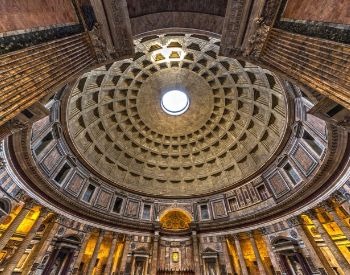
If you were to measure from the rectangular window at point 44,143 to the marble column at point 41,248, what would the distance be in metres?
4.77

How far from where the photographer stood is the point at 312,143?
1435cm

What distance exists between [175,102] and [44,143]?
15.0 meters

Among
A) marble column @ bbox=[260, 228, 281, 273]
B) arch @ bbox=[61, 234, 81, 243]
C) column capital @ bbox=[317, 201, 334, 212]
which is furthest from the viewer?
arch @ bbox=[61, 234, 81, 243]

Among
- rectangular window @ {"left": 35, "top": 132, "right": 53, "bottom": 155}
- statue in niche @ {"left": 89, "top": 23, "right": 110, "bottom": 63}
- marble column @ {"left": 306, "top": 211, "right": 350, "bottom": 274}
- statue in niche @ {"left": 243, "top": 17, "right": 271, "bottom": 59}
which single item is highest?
rectangular window @ {"left": 35, "top": 132, "right": 53, "bottom": 155}

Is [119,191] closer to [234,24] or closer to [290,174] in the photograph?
[290,174]

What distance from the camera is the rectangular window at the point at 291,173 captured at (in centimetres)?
1554

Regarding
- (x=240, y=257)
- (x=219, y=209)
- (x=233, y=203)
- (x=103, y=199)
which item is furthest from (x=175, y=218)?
(x=240, y=257)

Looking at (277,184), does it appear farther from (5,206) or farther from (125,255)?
(5,206)

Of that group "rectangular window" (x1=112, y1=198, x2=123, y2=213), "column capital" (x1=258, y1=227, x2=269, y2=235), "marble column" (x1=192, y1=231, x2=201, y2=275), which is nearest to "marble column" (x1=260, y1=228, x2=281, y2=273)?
"column capital" (x1=258, y1=227, x2=269, y2=235)

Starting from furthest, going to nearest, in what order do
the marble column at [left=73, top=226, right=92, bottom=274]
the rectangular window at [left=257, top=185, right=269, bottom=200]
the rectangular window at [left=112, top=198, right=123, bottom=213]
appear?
the rectangular window at [left=112, top=198, right=123, bottom=213] < the rectangular window at [left=257, top=185, right=269, bottom=200] < the marble column at [left=73, top=226, right=92, bottom=274]

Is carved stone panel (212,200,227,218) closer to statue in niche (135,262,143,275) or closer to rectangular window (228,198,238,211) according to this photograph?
rectangular window (228,198,238,211)

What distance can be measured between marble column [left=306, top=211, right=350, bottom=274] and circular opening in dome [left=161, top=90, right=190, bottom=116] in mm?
15902

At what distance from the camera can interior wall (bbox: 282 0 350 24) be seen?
5.41 metres

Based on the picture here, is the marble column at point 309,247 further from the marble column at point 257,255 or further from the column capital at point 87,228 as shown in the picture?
the column capital at point 87,228
